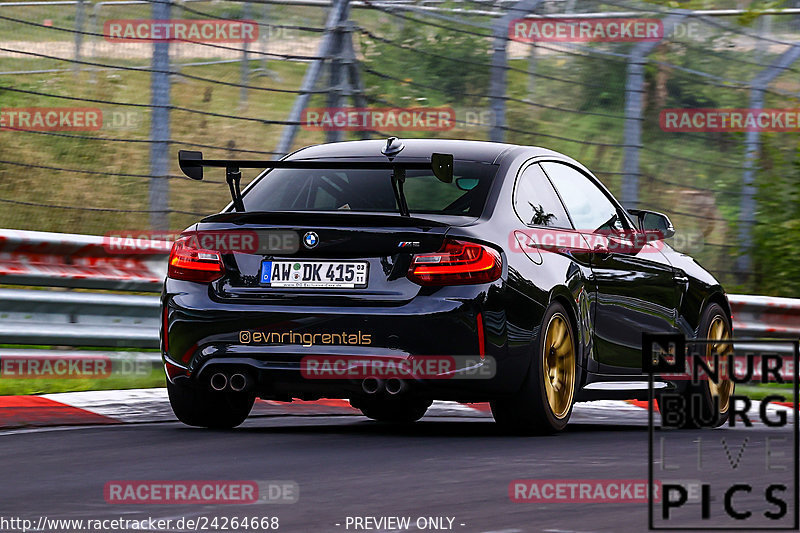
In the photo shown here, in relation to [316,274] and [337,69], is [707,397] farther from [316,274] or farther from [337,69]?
[337,69]

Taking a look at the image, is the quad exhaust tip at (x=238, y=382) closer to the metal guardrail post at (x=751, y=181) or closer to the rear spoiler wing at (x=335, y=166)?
the rear spoiler wing at (x=335, y=166)

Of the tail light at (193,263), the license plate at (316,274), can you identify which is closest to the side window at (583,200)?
the license plate at (316,274)

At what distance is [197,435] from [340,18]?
478 cm

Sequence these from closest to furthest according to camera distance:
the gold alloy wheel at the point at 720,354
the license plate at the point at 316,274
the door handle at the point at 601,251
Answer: the license plate at the point at 316,274, the door handle at the point at 601,251, the gold alloy wheel at the point at 720,354

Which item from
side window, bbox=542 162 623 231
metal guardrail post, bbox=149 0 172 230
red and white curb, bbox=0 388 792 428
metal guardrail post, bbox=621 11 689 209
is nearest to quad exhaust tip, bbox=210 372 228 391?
red and white curb, bbox=0 388 792 428

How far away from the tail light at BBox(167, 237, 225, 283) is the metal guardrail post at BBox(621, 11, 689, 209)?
5.37m

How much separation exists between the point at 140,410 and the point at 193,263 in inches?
57.2

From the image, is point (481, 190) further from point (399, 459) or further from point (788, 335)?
point (788, 335)

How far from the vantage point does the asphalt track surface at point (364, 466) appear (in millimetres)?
5875

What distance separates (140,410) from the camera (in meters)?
9.16

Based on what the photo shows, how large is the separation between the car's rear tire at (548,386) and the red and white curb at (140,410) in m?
1.03

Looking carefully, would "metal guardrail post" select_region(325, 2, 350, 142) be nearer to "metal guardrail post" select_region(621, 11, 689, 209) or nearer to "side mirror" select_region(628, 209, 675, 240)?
"metal guardrail post" select_region(621, 11, 689, 209)

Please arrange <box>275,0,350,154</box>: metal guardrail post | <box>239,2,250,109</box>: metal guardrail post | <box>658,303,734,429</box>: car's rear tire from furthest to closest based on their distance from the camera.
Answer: <box>239,2,250,109</box>: metal guardrail post → <box>275,0,350,154</box>: metal guardrail post → <box>658,303,734,429</box>: car's rear tire

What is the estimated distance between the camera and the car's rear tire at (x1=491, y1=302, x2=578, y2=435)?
7891 millimetres
